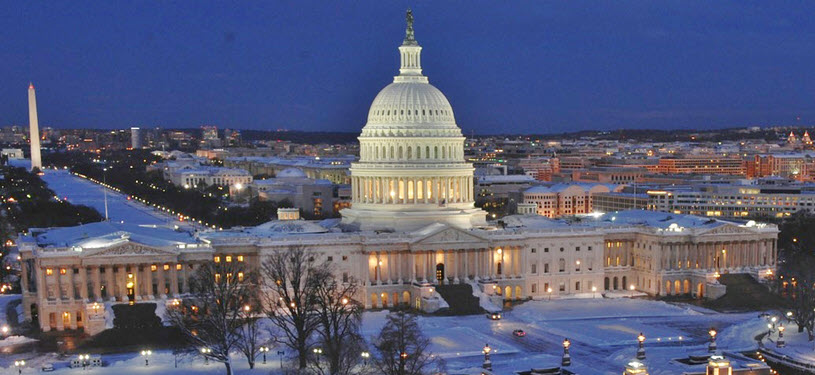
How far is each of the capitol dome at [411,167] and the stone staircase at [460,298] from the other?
11535mm

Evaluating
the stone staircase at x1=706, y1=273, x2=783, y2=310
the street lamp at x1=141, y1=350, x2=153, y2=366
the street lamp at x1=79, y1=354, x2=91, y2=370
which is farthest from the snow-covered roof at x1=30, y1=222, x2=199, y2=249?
the stone staircase at x1=706, y1=273, x2=783, y2=310

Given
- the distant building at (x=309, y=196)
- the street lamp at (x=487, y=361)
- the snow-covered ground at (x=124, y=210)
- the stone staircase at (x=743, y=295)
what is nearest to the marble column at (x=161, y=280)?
the street lamp at (x=487, y=361)

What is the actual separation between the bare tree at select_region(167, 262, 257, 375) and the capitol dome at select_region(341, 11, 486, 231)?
2571 cm

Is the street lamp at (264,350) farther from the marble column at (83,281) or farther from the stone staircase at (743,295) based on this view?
the stone staircase at (743,295)

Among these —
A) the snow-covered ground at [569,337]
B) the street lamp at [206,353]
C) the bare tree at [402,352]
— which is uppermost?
the bare tree at [402,352]

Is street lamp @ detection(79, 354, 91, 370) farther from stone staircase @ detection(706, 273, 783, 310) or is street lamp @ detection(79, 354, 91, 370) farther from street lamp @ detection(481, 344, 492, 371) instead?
stone staircase @ detection(706, 273, 783, 310)

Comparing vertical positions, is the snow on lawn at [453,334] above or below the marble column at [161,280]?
below

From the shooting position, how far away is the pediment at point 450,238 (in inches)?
3546

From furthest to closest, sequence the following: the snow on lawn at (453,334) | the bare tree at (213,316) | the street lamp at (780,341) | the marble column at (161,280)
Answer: the marble column at (161,280), the snow on lawn at (453,334), the street lamp at (780,341), the bare tree at (213,316)

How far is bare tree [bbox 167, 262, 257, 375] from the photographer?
60.3 meters

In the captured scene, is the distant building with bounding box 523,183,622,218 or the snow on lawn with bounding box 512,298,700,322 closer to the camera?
the snow on lawn with bounding box 512,298,700,322

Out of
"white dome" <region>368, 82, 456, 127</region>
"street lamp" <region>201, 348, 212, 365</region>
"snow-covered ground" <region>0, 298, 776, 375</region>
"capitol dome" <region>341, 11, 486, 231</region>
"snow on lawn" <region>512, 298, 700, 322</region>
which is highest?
"white dome" <region>368, 82, 456, 127</region>

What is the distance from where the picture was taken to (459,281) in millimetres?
90125

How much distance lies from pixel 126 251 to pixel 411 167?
2950cm
